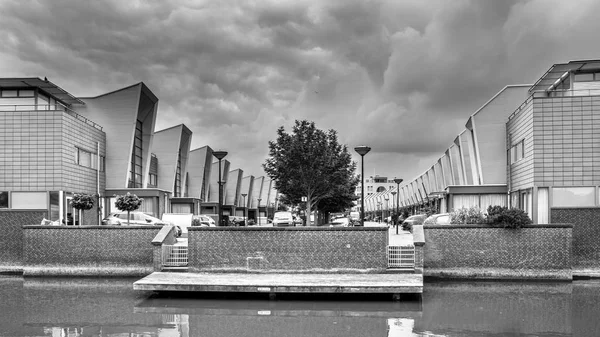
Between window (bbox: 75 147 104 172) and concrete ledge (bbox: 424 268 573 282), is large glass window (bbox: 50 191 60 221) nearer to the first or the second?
window (bbox: 75 147 104 172)

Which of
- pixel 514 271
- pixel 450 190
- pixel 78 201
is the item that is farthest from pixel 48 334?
pixel 450 190

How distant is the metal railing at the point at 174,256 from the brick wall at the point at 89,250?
1.35 m

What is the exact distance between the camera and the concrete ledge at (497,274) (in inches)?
773

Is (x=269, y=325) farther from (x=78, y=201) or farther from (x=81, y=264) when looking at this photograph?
(x=78, y=201)

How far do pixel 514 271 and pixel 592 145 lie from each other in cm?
721

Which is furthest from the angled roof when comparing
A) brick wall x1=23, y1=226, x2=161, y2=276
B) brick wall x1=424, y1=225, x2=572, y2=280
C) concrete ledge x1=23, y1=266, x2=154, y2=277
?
brick wall x1=424, y1=225, x2=572, y2=280

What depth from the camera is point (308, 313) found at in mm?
14633

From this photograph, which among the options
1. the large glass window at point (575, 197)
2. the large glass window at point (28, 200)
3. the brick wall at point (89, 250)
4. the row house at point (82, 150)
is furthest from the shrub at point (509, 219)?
the large glass window at point (28, 200)

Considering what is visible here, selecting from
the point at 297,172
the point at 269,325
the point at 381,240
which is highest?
the point at 297,172

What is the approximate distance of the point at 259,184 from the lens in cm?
10469

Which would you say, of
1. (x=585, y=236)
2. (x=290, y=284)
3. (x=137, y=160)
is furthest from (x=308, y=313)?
(x=137, y=160)

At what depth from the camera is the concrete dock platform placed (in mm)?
15977

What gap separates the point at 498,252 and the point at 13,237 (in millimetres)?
20457

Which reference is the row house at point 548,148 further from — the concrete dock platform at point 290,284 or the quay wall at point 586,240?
the concrete dock platform at point 290,284
